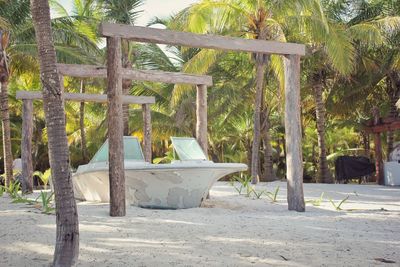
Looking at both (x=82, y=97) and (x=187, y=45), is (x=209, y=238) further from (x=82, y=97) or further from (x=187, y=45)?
(x=82, y=97)

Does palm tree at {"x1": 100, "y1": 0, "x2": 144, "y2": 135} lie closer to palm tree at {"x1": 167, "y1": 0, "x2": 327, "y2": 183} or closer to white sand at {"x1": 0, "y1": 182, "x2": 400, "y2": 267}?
palm tree at {"x1": 167, "y1": 0, "x2": 327, "y2": 183}

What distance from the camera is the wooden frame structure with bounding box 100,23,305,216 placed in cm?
725

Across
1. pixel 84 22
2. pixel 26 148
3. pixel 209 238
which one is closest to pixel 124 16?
pixel 84 22

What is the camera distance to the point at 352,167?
20.6 meters

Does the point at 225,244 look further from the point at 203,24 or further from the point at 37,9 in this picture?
the point at 203,24

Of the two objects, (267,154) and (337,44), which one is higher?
(337,44)

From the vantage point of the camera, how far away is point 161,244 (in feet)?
16.8

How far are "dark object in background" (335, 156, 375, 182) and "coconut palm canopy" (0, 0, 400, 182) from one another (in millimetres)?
675

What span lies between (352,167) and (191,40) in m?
14.7

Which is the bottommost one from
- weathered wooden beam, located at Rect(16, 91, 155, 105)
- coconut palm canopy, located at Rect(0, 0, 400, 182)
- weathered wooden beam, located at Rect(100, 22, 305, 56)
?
weathered wooden beam, located at Rect(16, 91, 155, 105)

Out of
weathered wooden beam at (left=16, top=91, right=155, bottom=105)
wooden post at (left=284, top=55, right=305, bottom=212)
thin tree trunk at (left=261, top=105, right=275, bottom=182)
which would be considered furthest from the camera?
thin tree trunk at (left=261, top=105, right=275, bottom=182)

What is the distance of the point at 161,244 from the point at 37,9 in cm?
270

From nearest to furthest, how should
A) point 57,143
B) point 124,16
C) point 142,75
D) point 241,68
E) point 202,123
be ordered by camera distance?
1. point 57,143
2. point 202,123
3. point 142,75
4. point 124,16
5. point 241,68

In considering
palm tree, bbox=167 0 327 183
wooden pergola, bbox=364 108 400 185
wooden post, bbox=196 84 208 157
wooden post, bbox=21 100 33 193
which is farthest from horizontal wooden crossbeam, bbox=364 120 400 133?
wooden post, bbox=21 100 33 193
